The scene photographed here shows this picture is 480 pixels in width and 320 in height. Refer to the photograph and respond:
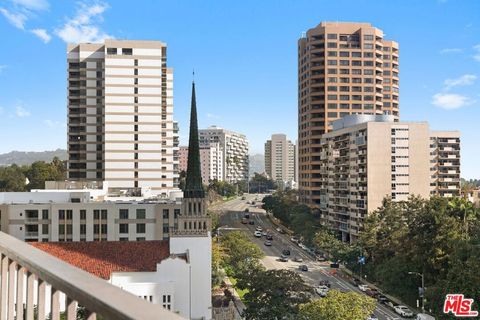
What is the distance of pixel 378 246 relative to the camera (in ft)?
213

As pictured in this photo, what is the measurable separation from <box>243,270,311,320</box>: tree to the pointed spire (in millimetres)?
10877

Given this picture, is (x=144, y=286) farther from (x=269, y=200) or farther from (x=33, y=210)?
(x=269, y=200)

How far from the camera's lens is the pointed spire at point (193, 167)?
4756 centimetres

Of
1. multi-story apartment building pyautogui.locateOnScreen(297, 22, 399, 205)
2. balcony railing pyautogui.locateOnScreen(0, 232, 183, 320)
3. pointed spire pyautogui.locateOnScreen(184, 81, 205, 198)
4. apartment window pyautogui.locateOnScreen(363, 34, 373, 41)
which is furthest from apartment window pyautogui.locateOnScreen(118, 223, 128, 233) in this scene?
apartment window pyautogui.locateOnScreen(363, 34, 373, 41)

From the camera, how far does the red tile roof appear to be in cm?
3947

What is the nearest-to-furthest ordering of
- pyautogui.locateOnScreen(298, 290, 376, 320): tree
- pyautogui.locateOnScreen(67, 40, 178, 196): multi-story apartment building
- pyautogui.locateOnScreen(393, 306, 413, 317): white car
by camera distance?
pyautogui.locateOnScreen(298, 290, 376, 320): tree
pyautogui.locateOnScreen(393, 306, 413, 317): white car
pyautogui.locateOnScreen(67, 40, 178, 196): multi-story apartment building

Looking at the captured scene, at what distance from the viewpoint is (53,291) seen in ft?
10.8

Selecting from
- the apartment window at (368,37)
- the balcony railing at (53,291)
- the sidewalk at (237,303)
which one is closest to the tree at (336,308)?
the sidewalk at (237,303)

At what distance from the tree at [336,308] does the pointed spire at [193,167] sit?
57.3 feet

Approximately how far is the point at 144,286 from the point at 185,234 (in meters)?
8.23

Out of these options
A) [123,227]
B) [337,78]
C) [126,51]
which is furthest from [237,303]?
[337,78]

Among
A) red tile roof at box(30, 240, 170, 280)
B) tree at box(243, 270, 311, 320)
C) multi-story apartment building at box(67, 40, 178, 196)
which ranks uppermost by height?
multi-story apartment building at box(67, 40, 178, 196)

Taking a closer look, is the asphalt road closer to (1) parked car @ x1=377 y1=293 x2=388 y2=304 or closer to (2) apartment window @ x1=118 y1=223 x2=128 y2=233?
(1) parked car @ x1=377 y1=293 x2=388 y2=304

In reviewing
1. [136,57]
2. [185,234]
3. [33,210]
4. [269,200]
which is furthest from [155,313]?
[269,200]
